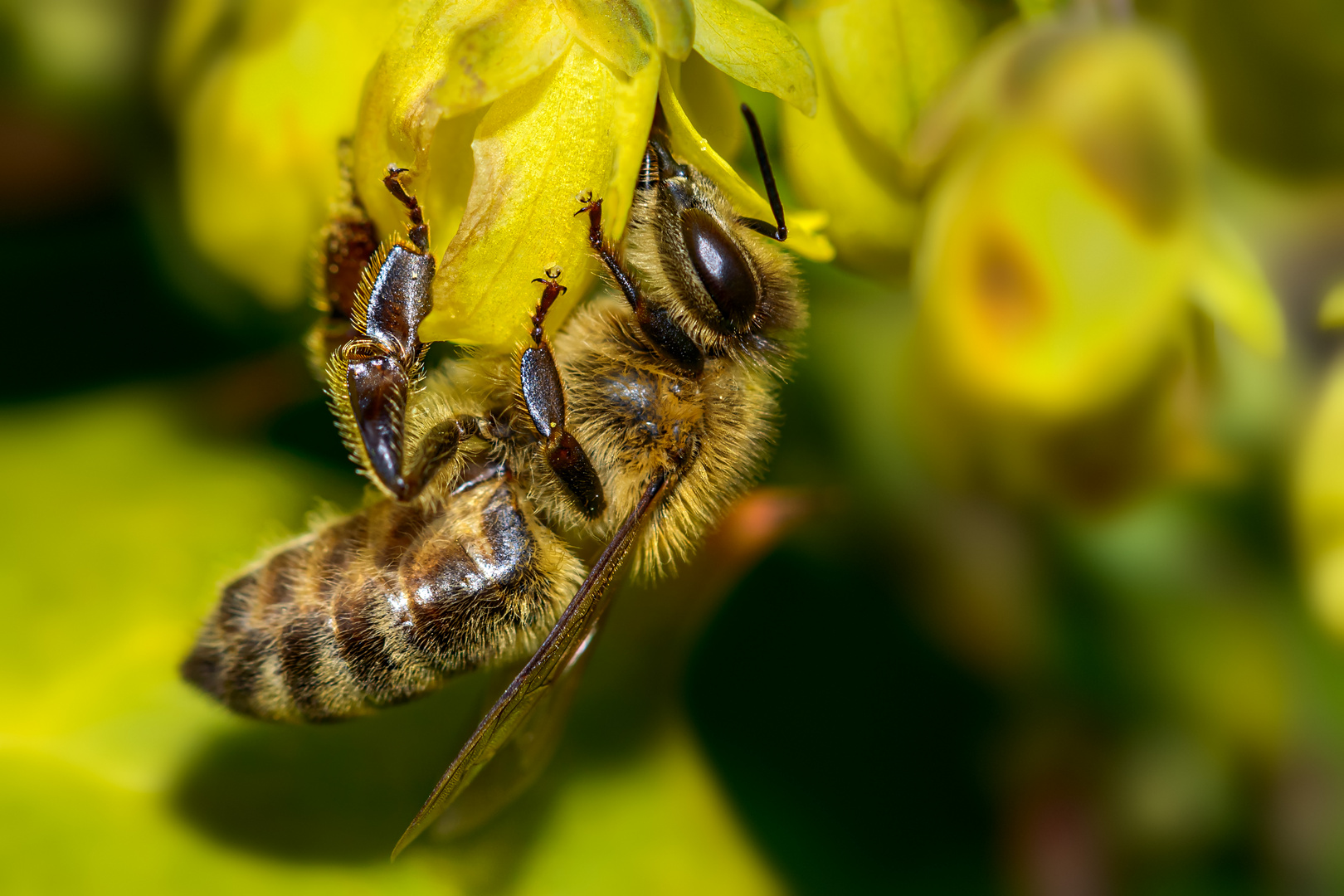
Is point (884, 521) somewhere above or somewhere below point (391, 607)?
below

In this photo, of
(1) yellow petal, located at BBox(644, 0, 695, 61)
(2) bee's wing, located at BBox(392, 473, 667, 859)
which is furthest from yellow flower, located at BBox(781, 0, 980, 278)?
(2) bee's wing, located at BBox(392, 473, 667, 859)

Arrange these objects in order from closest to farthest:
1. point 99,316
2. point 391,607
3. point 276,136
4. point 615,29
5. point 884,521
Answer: point 615,29 → point 391,607 → point 276,136 → point 884,521 → point 99,316

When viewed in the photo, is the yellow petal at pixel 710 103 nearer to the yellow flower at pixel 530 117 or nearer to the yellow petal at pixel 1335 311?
the yellow flower at pixel 530 117

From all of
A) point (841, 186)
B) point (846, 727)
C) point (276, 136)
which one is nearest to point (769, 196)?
point (841, 186)

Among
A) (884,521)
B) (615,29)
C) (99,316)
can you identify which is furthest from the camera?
(99,316)

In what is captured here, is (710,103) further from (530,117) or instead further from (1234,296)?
(1234,296)

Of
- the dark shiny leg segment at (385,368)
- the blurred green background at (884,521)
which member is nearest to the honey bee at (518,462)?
the dark shiny leg segment at (385,368)

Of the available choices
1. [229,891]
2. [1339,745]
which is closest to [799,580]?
[1339,745]
